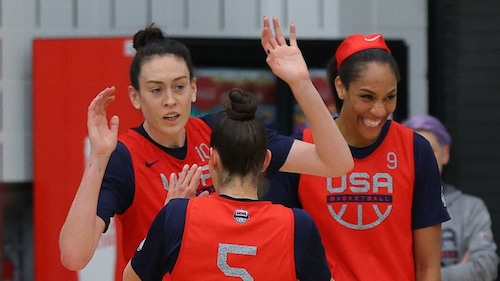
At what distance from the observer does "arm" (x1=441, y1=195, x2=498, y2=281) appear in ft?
15.9

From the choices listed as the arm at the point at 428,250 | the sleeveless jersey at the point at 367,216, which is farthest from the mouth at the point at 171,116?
the arm at the point at 428,250

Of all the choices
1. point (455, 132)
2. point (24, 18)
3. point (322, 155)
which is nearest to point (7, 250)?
point (24, 18)

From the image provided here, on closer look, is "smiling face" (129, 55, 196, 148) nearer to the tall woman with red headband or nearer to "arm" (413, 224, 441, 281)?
the tall woman with red headband

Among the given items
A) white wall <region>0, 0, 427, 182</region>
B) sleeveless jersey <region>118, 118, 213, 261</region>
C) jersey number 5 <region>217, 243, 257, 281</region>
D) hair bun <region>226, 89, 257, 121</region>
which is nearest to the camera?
jersey number 5 <region>217, 243, 257, 281</region>

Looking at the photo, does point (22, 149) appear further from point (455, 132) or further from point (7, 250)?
point (455, 132)

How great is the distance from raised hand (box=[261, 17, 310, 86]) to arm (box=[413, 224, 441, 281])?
0.71 meters

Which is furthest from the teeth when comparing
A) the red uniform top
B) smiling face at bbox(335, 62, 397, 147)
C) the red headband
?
the red uniform top

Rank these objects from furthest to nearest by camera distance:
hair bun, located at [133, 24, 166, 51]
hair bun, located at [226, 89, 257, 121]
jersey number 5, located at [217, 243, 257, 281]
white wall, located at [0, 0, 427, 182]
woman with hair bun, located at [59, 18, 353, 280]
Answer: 1. white wall, located at [0, 0, 427, 182]
2. hair bun, located at [133, 24, 166, 51]
3. woman with hair bun, located at [59, 18, 353, 280]
4. hair bun, located at [226, 89, 257, 121]
5. jersey number 5, located at [217, 243, 257, 281]

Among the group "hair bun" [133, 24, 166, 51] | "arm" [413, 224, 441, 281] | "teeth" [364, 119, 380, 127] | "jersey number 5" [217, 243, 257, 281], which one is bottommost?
"arm" [413, 224, 441, 281]

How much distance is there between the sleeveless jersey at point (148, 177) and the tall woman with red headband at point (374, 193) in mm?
268

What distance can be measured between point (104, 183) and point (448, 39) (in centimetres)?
337

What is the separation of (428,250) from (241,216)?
92 centimetres

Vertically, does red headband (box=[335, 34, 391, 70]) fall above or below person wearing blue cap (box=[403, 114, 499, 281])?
above

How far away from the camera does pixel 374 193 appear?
3627 millimetres
